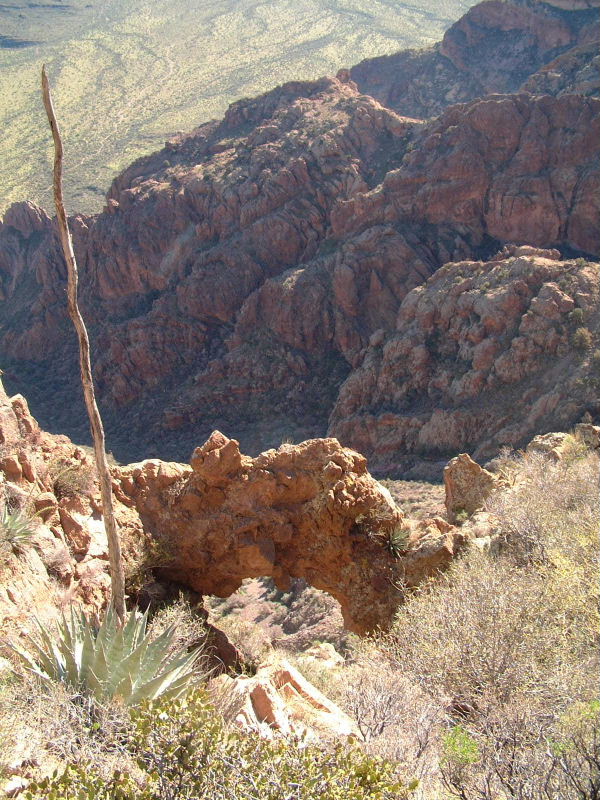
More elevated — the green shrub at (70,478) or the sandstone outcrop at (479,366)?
the green shrub at (70,478)

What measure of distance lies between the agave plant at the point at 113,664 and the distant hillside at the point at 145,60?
49.6 metres

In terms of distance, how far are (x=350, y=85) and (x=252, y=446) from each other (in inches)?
1244

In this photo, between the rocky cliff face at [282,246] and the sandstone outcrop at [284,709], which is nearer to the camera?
the sandstone outcrop at [284,709]

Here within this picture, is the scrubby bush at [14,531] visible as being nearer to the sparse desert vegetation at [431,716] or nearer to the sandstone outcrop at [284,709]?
the sparse desert vegetation at [431,716]

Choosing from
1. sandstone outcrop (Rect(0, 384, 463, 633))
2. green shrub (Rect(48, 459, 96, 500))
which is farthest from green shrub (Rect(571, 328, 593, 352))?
green shrub (Rect(48, 459, 96, 500))

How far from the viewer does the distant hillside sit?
58.0m

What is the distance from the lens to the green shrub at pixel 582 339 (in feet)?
73.6

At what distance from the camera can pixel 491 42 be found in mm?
62812

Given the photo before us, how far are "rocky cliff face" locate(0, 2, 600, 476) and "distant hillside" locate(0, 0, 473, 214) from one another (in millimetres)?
12025

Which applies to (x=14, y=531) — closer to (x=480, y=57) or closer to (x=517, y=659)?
(x=517, y=659)

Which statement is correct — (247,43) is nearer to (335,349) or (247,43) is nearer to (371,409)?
(335,349)

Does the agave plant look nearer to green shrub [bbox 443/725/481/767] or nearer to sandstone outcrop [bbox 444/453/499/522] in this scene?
green shrub [bbox 443/725/481/767]

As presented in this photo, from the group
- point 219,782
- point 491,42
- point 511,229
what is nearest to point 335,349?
point 511,229

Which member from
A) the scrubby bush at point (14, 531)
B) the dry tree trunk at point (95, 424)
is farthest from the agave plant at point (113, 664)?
the scrubby bush at point (14, 531)
